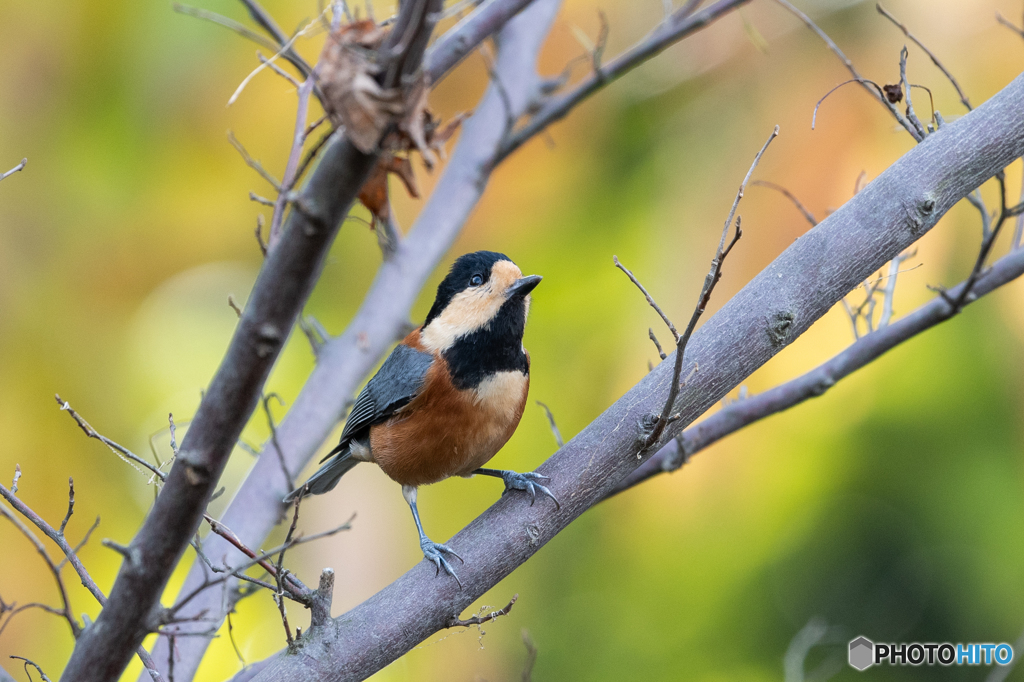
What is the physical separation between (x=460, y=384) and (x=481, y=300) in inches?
8.0

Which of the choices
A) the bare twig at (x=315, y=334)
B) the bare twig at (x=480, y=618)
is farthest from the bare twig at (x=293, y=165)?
the bare twig at (x=315, y=334)

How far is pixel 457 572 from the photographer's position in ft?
4.55

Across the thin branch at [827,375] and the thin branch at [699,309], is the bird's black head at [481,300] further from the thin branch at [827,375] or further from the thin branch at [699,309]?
the thin branch at [699,309]

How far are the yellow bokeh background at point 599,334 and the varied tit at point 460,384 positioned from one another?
1.85 meters

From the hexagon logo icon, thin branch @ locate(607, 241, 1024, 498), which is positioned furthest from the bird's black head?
the hexagon logo icon

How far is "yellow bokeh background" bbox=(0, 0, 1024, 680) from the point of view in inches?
161

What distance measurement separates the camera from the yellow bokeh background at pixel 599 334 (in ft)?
13.4

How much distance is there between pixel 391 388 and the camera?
200 cm

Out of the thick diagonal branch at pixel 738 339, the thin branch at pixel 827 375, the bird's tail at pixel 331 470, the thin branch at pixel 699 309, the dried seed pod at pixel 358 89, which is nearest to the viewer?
the dried seed pod at pixel 358 89

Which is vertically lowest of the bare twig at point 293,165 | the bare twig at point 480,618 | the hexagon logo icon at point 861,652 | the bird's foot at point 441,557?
the hexagon logo icon at point 861,652

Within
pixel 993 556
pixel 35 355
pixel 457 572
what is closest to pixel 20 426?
pixel 35 355

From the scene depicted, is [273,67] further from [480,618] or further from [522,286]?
[480,618]

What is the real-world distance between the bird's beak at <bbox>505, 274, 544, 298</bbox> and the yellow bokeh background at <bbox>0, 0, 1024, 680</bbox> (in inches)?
84.1

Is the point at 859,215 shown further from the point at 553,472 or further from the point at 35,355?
the point at 35,355
